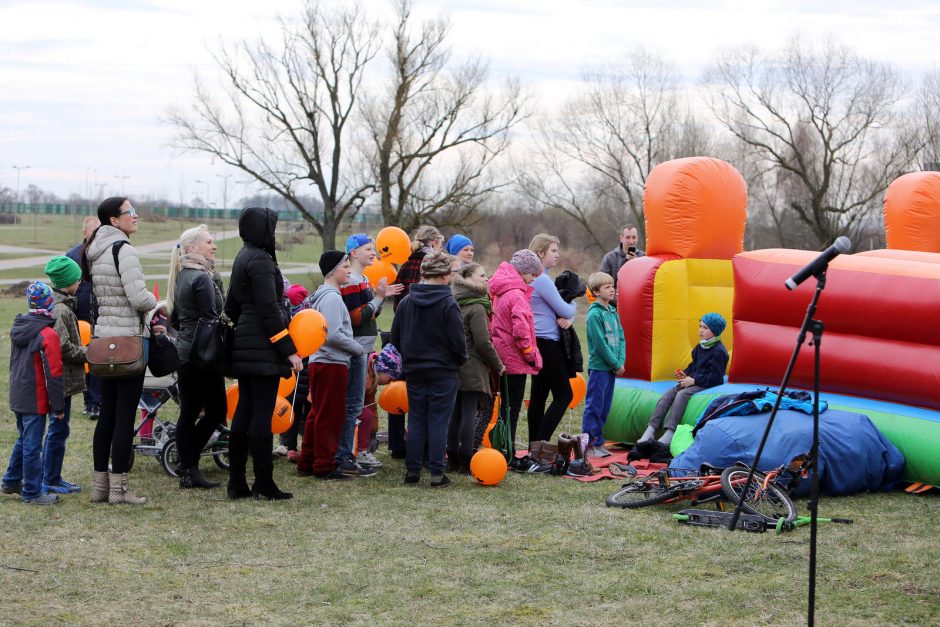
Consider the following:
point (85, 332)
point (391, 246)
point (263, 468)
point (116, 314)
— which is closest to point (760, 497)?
point (263, 468)

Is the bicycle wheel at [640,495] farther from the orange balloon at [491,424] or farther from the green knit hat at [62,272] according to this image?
the green knit hat at [62,272]

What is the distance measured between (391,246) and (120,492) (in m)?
3.05

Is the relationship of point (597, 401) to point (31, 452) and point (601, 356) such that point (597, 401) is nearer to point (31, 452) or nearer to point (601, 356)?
point (601, 356)

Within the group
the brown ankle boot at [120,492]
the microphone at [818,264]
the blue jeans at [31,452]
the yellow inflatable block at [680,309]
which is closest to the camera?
the microphone at [818,264]

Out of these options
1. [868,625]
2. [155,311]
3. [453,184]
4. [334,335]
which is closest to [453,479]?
[334,335]

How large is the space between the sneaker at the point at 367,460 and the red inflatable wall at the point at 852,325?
3004mm

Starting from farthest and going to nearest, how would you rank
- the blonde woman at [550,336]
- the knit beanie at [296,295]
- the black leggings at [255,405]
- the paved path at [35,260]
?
the paved path at [35,260] < the knit beanie at [296,295] < the blonde woman at [550,336] < the black leggings at [255,405]

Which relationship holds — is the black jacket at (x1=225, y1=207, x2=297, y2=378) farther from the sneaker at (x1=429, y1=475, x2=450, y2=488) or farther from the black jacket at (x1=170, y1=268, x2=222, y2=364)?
the sneaker at (x1=429, y1=475, x2=450, y2=488)

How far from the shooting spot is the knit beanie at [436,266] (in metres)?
6.91

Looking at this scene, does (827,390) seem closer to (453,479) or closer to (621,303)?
(621,303)

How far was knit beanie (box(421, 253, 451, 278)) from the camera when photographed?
6906 millimetres

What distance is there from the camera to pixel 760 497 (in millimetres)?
5961

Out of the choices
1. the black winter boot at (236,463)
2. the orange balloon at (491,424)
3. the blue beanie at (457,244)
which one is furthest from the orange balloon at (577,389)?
the black winter boot at (236,463)

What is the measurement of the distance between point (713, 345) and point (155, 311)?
Answer: 4320 millimetres
